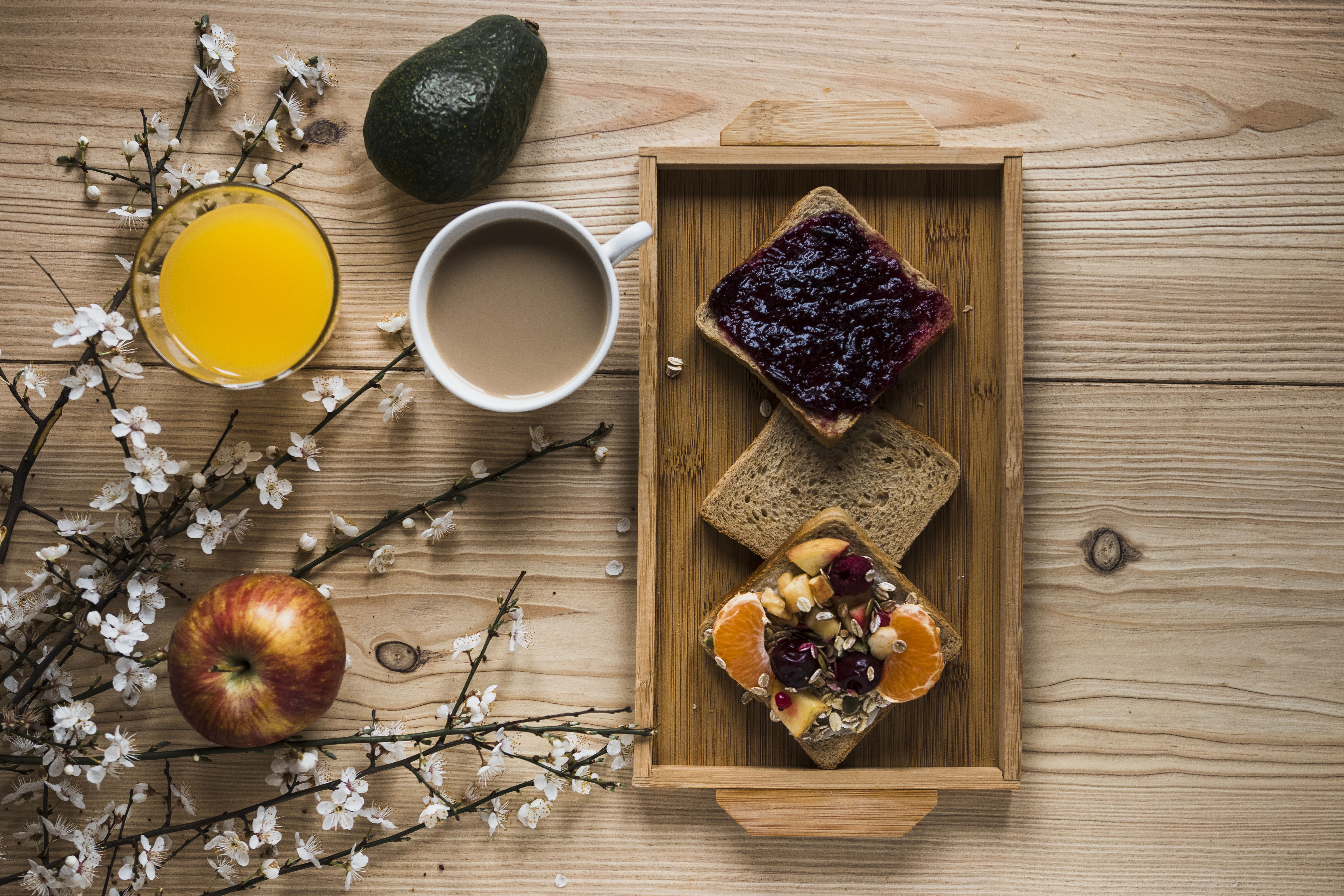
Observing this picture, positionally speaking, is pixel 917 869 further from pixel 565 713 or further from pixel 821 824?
pixel 565 713

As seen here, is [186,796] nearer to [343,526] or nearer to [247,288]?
[343,526]

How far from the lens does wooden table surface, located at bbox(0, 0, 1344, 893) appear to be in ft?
4.58

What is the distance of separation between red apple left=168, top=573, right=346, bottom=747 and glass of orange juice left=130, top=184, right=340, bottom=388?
328 mm

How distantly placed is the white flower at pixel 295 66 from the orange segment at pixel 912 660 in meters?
0.91

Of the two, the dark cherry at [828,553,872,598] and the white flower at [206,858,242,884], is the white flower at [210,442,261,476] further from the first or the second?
the dark cherry at [828,553,872,598]

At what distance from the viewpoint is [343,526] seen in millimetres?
1386

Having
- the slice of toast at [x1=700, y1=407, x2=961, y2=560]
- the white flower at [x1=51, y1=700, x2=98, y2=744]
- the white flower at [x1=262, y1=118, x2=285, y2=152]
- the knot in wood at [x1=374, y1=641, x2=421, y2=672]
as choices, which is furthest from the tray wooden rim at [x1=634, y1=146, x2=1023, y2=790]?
the white flower at [x1=51, y1=700, x2=98, y2=744]

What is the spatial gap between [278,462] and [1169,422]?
4.80ft

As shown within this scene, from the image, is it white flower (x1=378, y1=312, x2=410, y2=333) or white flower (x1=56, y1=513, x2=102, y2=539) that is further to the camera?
white flower (x1=378, y1=312, x2=410, y2=333)

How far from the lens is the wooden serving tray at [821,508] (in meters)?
1.36

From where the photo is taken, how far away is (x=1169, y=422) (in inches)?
55.9

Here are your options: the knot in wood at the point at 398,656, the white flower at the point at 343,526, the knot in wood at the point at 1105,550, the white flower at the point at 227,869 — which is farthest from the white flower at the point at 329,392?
the knot in wood at the point at 1105,550

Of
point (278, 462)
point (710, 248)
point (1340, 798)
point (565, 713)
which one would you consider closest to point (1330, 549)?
point (1340, 798)

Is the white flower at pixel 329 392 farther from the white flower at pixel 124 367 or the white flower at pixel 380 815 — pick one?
the white flower at pixel 380 815
